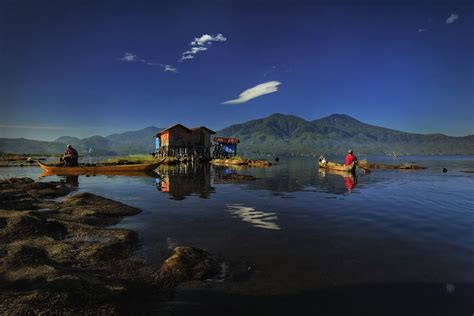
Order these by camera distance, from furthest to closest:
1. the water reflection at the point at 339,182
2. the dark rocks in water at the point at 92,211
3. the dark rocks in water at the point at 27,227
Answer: the water reflection at the point at 339,182 → the dark rocks in water at the point at 92,211 → the dark rocks in water at the point at 27,227

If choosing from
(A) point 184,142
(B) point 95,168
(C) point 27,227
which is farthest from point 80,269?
(A) point 184,142

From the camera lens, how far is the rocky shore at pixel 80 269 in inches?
178

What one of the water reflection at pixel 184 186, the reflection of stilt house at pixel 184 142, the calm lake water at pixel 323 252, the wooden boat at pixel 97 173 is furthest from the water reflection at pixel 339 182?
the reflection of stilt house at pixel 184 142

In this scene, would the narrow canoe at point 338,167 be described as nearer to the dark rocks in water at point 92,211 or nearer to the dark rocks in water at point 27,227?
the dark rocks in water at point 92,211

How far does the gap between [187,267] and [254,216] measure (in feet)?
21.5

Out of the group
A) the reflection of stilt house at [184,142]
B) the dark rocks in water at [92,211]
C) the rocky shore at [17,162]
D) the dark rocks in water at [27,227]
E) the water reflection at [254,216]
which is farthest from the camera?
the reflection of stilt house at [184,142]

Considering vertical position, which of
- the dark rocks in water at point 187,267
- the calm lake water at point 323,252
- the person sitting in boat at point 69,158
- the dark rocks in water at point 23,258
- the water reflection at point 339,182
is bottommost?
the calm lake water at point 323,252

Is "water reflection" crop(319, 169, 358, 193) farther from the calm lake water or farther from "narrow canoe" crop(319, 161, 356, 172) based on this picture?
the calm lake water

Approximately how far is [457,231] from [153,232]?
11055 mm

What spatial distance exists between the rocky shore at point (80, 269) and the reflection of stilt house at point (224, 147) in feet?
230

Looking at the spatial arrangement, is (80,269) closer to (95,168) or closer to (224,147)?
(95,168)

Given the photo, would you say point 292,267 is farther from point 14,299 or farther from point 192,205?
point 192,205

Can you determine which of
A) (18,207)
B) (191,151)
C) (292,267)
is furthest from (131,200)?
(191,151)

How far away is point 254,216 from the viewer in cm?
1281
